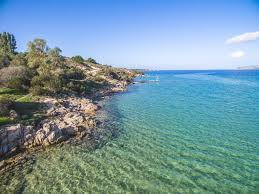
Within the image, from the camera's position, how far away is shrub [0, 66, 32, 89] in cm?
4194

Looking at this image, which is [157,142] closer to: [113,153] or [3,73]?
[113,153]

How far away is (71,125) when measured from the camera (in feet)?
89.6

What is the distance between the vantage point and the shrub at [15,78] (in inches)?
1651

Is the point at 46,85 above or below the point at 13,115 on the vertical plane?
above

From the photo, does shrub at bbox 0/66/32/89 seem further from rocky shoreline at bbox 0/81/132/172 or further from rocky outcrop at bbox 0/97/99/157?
rocky shoreline at bbox 0/81/132/172

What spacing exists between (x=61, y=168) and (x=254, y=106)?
35844 millimetres

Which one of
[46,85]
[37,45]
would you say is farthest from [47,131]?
[37,45]

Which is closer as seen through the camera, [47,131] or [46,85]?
[47,131]

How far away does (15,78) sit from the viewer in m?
42.9

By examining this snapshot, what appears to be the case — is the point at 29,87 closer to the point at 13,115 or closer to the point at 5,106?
the point at 5,106

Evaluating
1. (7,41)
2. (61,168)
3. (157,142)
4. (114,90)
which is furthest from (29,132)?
(7,41)

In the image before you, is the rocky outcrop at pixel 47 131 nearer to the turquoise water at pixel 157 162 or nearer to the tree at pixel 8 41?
the turquoise water at pixel 157 162

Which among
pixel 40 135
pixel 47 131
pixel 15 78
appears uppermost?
pixel 15 78

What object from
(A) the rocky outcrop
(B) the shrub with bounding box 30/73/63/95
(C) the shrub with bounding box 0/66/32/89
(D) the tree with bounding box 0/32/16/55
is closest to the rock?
(A) the rocky outcrop
